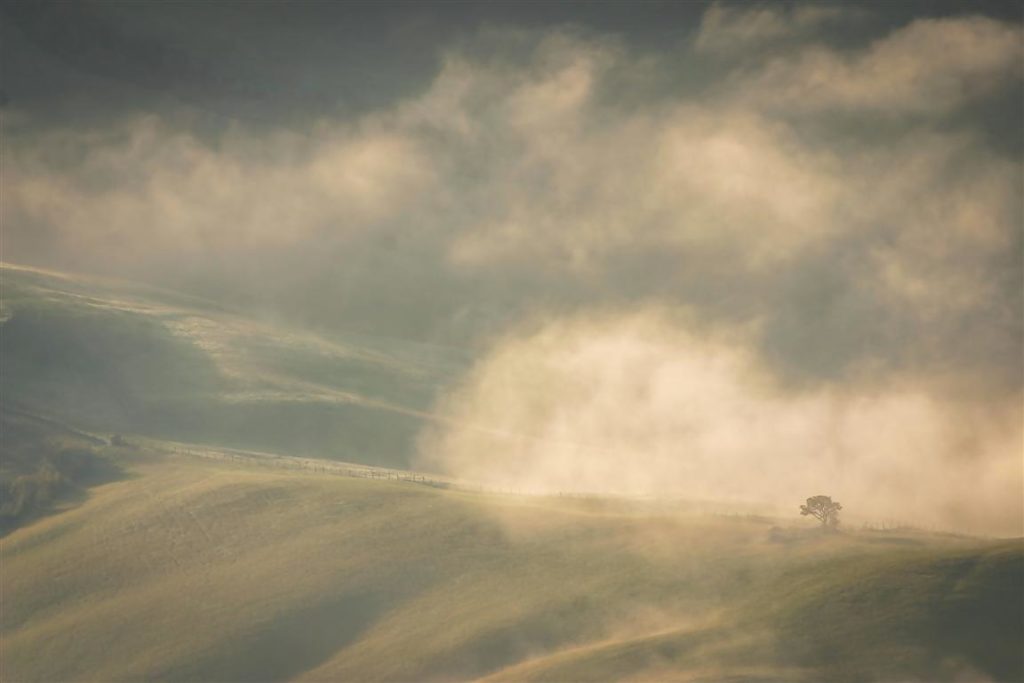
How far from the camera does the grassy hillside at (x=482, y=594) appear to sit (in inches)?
3743

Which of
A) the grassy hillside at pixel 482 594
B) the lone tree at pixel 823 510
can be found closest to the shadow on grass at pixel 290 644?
the grassy hillside at pixel 482 594

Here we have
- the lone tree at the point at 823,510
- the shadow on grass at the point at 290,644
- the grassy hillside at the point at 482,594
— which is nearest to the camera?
the grassy hillside at the point at 482,594

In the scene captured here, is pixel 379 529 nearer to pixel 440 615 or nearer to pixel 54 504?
pixel 440 615

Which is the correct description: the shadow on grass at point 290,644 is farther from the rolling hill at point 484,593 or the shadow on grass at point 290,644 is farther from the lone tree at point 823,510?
the lone tree at point 823,510

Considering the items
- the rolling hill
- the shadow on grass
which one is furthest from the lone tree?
the shadow on grass

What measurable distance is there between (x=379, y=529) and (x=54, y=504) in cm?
8125

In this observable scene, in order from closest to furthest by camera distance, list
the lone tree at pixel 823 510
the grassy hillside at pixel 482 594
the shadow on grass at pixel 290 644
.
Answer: the grassy hillside at pixel 482 594 < the shadow on grass at pixel 290 644 < the lone tree at pixel 823 510

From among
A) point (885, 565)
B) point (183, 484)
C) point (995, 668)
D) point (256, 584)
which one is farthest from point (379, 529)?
point (995, 668)

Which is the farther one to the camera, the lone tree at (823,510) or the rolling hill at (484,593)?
the lone tree at (823,510)

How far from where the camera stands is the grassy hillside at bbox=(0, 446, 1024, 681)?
95062 millimetres

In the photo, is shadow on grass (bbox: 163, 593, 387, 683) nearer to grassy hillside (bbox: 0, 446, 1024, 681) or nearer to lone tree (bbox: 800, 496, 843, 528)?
grassy hillside (bbox: 0, 446, 1024, 681)

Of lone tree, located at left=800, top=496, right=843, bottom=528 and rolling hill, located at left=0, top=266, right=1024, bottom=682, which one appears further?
lone tree, located at left=800, top=496, right=843, bottom=528

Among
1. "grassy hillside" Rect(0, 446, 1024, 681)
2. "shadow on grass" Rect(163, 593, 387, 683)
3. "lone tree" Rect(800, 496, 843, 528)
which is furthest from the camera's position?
"lone tree" Rect(800, 496, 843, 528)

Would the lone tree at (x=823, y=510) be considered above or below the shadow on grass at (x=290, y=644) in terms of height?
above
